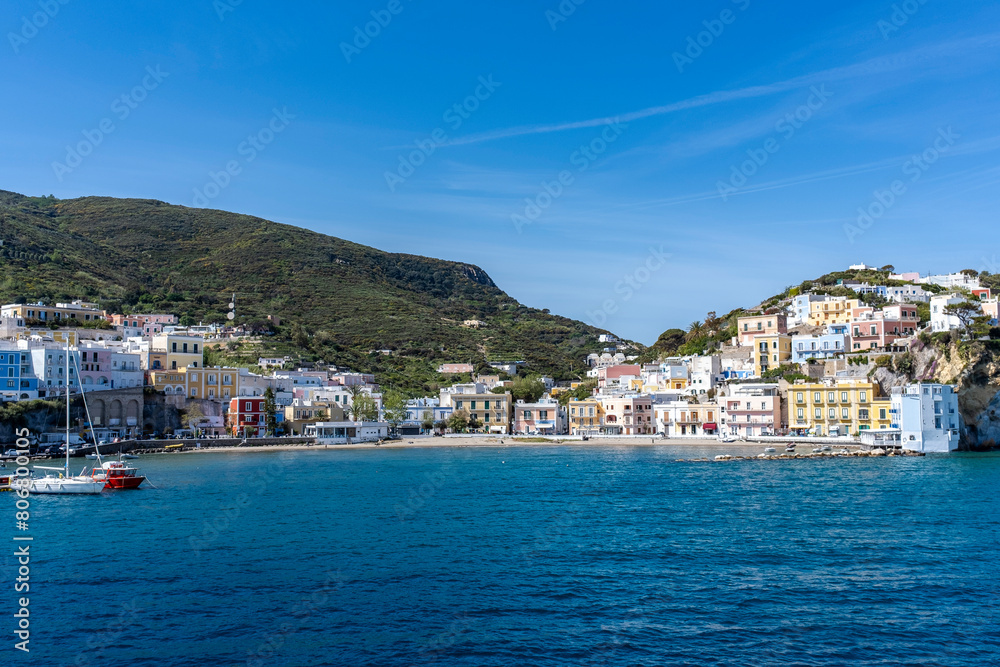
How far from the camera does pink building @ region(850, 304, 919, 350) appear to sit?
223 feet

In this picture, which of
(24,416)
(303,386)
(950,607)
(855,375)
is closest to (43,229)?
(303,386)

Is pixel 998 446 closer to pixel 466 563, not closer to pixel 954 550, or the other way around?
pixel 954 550

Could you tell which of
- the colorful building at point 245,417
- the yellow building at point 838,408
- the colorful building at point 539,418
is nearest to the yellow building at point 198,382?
the colorful building at point 245,417

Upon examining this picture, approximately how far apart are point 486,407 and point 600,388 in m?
12.3

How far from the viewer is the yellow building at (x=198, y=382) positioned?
225ft

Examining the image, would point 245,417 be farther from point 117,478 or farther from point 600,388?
point 600,388

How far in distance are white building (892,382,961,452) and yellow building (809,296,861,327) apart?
62.6 ft

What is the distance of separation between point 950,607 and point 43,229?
136887 millimetres

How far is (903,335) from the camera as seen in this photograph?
2687 inches

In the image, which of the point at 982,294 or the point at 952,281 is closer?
the point at 982,294

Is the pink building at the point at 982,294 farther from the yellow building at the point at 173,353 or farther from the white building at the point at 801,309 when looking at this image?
the yellow building at the point at 173,353

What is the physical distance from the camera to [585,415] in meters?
76.2

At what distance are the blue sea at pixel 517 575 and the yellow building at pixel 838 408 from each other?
22.9m

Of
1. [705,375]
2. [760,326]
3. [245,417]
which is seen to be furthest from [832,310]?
[245,417]
